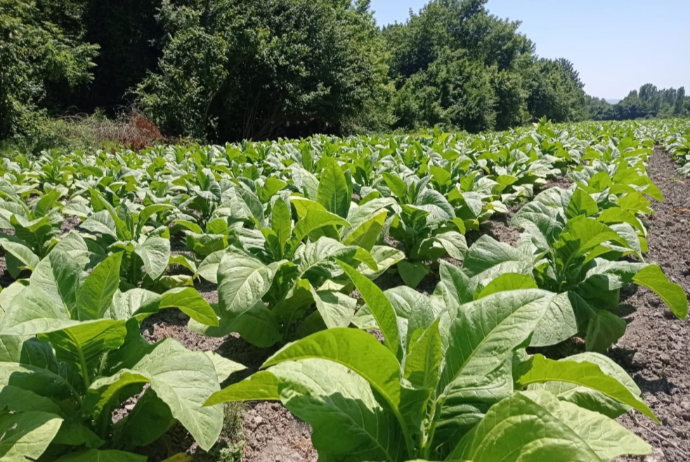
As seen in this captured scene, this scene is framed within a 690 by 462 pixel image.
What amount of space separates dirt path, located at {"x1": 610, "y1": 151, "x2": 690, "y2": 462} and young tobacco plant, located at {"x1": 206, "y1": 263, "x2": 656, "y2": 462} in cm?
87

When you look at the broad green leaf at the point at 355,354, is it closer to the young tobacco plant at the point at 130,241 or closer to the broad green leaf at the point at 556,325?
the broad green leaf at the point at 556,325

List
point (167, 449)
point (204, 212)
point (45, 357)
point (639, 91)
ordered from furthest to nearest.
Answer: point (639, 91) → point (204, 212) → point (167, 449) → point (45, 357)

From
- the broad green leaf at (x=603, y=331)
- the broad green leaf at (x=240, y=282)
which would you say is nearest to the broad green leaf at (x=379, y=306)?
the broad green leaf at (x=240, y=282)

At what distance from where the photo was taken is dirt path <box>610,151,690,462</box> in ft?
6.25

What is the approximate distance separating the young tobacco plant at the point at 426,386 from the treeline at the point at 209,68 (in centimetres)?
1817

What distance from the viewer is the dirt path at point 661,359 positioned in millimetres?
1906

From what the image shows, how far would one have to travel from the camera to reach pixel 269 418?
1.99m

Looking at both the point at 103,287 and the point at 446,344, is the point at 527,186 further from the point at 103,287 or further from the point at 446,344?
the point at 103,287

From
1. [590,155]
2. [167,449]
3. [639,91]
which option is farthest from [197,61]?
[639,91]

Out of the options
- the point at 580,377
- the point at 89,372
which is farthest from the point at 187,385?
the point at 580,377

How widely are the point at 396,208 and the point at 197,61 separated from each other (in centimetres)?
1977

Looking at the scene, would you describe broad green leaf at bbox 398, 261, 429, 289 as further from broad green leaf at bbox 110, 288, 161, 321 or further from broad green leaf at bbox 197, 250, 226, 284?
broad green leaf at bbox 110, 288, 161, 321

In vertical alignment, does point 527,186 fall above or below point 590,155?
below

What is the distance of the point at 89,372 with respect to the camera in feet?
5.33
